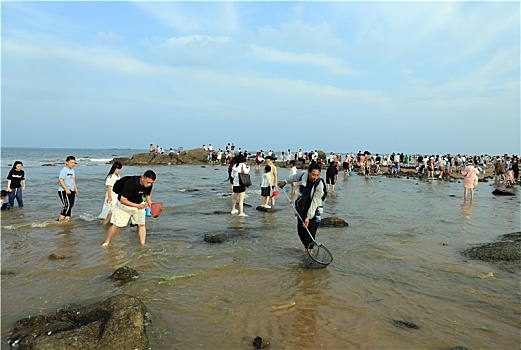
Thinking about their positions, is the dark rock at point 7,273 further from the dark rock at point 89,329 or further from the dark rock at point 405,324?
the dark rock at point 405,324

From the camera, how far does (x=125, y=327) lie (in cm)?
379

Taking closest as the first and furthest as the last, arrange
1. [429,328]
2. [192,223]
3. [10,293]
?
[429,328] → [10,293] → [192,223]

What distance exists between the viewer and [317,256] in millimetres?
6461

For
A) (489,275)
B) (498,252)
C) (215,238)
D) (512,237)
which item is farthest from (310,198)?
(512,237)

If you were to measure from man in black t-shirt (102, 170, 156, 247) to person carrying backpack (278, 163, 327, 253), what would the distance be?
304 centimetres

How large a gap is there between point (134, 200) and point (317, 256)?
3960 millimetres

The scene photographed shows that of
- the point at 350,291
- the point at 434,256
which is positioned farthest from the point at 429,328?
the point at 434,256

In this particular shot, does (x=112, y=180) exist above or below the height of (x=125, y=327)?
above

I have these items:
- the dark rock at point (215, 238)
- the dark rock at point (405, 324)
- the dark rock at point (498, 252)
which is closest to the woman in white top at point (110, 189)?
the dark rock at point (215, 238)

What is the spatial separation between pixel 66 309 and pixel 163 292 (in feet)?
4.22

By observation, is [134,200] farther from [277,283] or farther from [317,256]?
[317,256]

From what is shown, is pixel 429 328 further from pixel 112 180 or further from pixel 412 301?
pixel 112 180

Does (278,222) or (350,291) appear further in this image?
(278,222)

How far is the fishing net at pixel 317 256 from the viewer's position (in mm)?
6441
